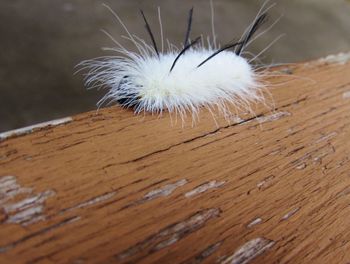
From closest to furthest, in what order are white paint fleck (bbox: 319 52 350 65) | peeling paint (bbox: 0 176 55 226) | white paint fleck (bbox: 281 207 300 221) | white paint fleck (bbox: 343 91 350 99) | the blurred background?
peeling paint (bbox: 0 176 55 226), white paint fleck (bbox: 281 207 300 221), white paint fleck (bbox: 343 91 350 99), white paint fleck (bbox: 319 52 350 65), the blurred background

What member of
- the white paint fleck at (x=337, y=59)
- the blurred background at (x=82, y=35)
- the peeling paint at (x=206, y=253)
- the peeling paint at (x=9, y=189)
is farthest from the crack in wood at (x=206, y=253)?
the blurred background at (x=82, y=35)

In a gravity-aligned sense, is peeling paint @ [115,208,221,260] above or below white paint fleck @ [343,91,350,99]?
below


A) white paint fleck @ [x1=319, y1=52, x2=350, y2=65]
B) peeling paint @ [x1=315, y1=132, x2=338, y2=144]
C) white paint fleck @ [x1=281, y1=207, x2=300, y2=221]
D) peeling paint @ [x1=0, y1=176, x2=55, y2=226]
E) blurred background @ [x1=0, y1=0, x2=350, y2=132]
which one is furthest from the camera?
blurred background @ [x1=0, y1=0, x2=350, y2=132]

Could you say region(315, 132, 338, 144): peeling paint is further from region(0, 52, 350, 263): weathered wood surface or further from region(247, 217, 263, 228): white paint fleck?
region(247, 217, 263, 228): white paint fleck

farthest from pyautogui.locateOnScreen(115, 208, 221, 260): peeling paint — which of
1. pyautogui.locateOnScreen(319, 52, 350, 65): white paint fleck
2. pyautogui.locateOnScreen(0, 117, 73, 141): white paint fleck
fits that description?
pyautogui.locateOnScreen(319, 52, 350, 65): white paint fleck

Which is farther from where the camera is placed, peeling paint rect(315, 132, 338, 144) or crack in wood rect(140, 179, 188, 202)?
peeling paint rect(315, 132, 338, 144)


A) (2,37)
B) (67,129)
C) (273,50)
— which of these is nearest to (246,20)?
(273,50)

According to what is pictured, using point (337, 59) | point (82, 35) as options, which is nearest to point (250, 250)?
point (337, 59)

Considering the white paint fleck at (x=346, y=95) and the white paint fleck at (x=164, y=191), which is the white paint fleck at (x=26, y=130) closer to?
the white paint fleck at (x=164, y=191)
